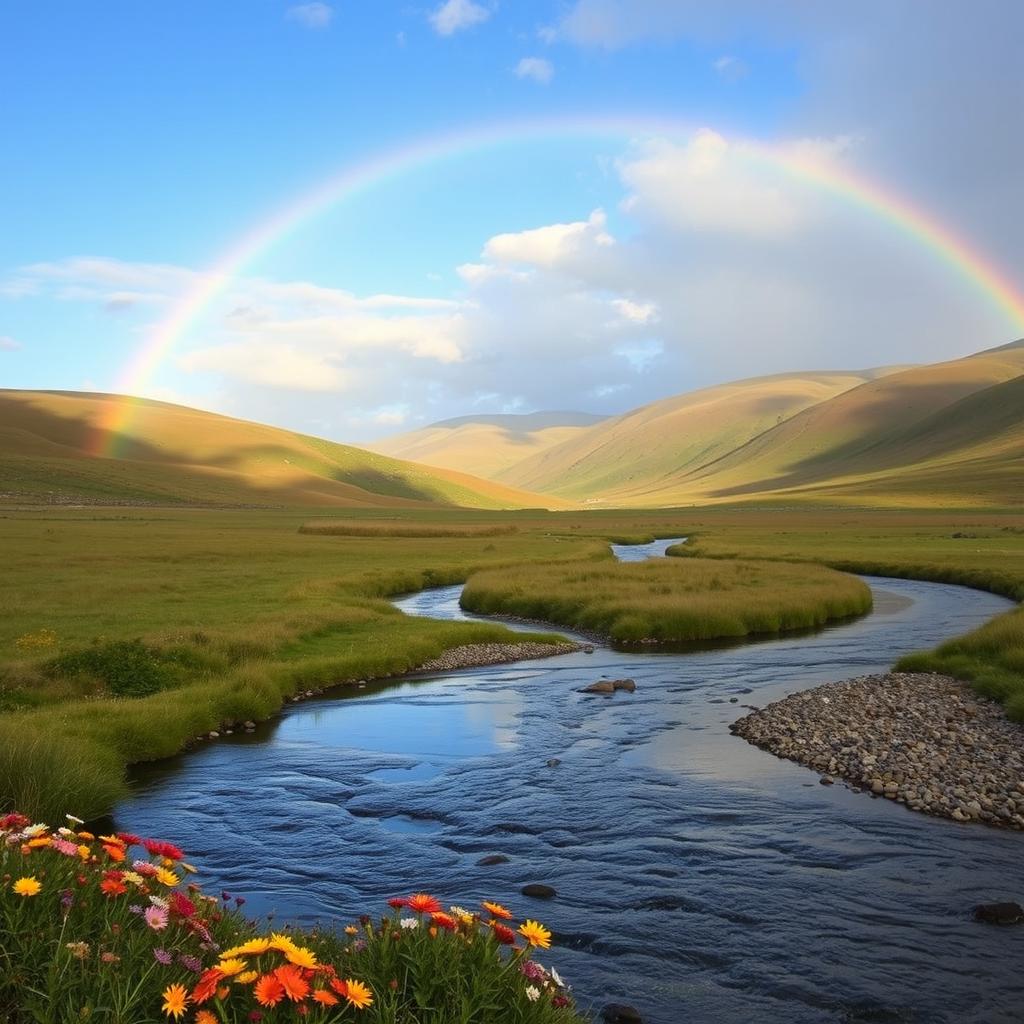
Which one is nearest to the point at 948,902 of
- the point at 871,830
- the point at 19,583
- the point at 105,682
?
the point at 871,830

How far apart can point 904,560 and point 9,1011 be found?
7487cm

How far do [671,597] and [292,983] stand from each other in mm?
43150

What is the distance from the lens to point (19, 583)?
158ft

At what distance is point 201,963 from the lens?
20.9 feet

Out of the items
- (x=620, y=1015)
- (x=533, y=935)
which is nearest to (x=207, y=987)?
(x=533, y=935)

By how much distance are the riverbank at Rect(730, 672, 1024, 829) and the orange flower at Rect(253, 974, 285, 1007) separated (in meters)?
16.1

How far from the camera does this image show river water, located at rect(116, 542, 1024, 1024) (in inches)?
465

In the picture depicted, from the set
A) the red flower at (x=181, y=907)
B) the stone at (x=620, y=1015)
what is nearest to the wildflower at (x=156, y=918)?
the red flower at (x=181, y=907)

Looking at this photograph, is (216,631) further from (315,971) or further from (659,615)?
(315,971)

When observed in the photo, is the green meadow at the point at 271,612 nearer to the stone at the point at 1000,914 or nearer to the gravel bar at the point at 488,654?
the gravel bar at the point at 488,654

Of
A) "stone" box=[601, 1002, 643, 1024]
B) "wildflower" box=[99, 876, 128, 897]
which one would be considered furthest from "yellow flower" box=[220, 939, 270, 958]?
"stone" box=[601, 1002, 643, 1024]

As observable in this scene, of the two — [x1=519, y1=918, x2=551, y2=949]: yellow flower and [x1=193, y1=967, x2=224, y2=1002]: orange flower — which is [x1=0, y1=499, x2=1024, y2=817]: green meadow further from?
[x1=519, y1=918, x2=551, y2=949]: yellow flower

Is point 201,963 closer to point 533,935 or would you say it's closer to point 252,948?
point 252,948

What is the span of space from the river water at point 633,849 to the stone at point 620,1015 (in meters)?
0.26
